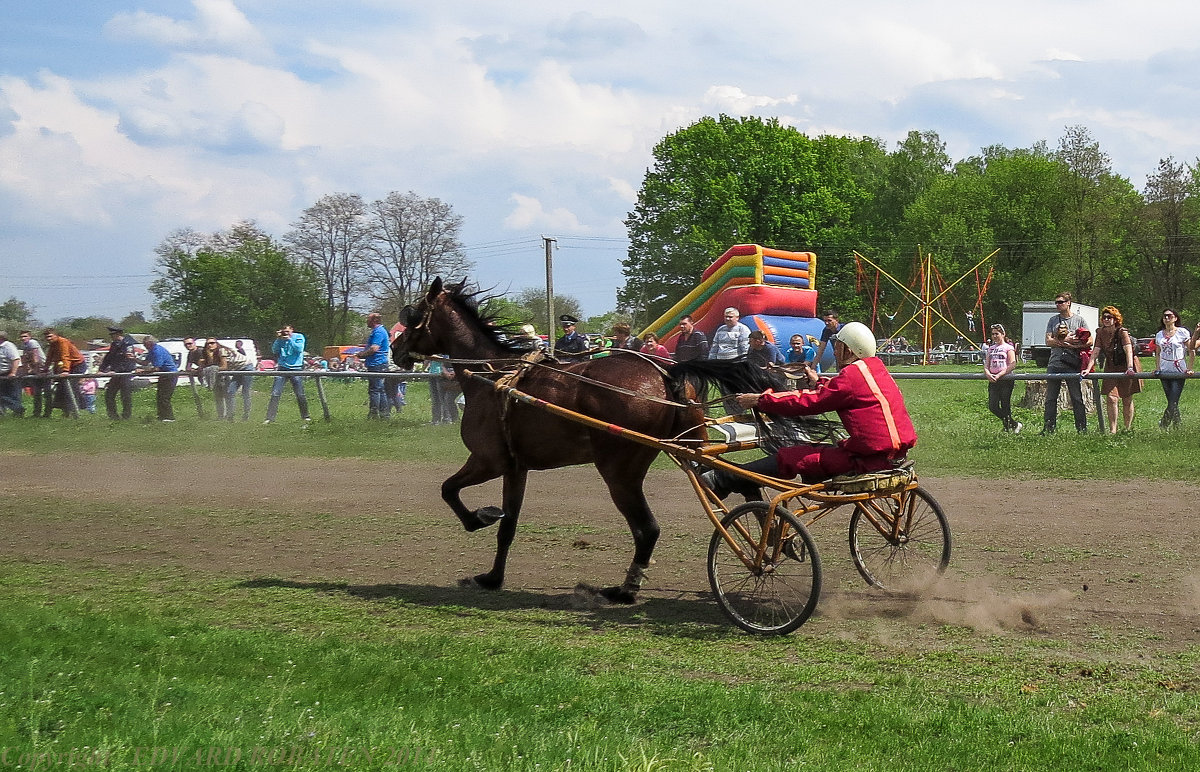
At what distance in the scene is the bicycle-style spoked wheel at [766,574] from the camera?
6.60 metres

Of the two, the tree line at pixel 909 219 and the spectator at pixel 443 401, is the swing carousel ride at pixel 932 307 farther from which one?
the spectator at pixel 443 401

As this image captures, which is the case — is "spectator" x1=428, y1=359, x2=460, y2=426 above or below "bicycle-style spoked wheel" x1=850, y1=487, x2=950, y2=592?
above

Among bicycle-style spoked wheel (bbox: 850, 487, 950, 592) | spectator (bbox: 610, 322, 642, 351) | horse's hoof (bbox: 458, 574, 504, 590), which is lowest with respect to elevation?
horse's hoof (bbox: 458, 574, 504, 590)

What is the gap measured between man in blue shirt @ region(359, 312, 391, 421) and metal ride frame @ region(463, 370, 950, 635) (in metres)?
10.5

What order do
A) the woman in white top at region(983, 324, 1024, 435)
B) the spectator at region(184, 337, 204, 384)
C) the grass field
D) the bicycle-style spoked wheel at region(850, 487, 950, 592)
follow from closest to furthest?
the grass field
the bicycle-style spoked wheel at region(850, 487, 950, 592)
the woman in white top at region(983, 324, 1024, 435)
the spectator at region(184, 337, 204, 384)

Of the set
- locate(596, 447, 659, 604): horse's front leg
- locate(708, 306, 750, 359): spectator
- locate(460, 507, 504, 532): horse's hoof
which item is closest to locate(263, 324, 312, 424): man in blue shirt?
locate(708, 306, 750, 359): spectator

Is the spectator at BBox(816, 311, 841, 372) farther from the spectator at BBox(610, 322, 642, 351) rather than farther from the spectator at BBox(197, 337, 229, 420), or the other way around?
the spectator at BBox(197, 337, 229, 420)

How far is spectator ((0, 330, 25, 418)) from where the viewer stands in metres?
21.4

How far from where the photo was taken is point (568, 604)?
771 centimetres

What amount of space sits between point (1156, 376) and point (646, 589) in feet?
28.3

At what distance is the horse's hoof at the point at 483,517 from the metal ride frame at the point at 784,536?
0.79m

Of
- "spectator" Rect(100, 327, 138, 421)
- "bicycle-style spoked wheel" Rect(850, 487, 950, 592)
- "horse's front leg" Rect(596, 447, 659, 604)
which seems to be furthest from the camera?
"spectator" Rect(100, 327, 138, 421)

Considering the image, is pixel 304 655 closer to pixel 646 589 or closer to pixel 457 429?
pixel 646 589

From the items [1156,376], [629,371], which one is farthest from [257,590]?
[1156,376]
